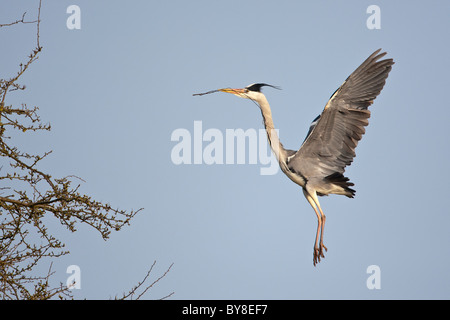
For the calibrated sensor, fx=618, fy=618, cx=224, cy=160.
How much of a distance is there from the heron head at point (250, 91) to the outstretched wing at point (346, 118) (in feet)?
Result: 4.20

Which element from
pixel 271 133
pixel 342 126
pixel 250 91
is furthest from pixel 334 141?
pixel 250 91

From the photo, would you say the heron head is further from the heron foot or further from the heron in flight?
the heron foot

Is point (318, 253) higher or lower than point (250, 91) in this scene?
lower

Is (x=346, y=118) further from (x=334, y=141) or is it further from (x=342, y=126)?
(x=334, y=141)

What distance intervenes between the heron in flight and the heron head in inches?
24.6

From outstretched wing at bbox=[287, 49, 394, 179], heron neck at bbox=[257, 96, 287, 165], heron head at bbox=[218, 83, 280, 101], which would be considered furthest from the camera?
heron head at bbox=[218, 83, 280, 101]

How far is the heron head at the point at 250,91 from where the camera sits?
949 centimetres

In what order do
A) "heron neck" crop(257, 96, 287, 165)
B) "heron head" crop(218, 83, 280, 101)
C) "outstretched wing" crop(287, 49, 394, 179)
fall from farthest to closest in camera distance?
"heron head" crop(218, 83, 280, 101), "heron neck" crop(257, 96, 287, 165), "outstretched wing" crop(287, 49, 394, 179)

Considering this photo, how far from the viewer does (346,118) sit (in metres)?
8.30

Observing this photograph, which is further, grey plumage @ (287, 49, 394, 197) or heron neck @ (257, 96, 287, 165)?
heron neck @ (257, 96, 287, 165)

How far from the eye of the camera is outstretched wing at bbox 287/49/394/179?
27.1 ft

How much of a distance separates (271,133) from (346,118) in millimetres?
1408

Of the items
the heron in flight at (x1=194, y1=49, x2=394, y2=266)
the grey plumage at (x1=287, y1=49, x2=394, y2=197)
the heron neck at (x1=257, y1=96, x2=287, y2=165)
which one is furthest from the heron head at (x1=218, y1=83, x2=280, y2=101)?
the grey plumage at (x1=287, y1=49, x2=394, y2=197)

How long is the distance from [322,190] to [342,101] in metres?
1.39
